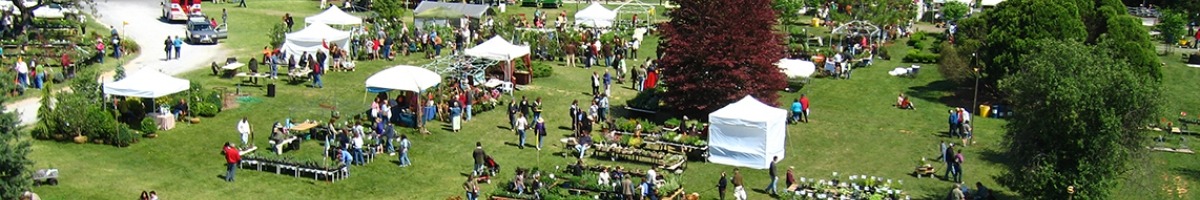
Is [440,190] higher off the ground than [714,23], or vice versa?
[714,23]

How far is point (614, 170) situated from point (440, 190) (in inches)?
153

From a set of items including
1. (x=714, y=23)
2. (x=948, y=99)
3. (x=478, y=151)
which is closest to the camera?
(x=478, y=151)

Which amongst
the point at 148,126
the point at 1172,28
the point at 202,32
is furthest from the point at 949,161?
the point at 1172,28

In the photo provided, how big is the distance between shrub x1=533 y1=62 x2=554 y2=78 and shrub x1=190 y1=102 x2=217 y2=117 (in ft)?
40.3

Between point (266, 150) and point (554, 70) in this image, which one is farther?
point (554, 70)

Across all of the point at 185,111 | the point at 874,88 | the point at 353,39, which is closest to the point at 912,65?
the point at 874,88

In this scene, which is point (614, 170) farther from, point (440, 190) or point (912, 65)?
point (912, 65)

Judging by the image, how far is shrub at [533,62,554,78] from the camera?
4778cm

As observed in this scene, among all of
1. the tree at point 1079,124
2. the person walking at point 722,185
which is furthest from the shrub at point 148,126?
the tree at point 1079,124

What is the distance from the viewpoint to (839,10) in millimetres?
63562

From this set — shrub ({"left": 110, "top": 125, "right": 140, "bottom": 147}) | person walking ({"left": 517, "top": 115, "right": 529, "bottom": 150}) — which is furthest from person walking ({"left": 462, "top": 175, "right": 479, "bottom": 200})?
shrub ({"left": 110, "top": 125, "right": 140, "bottom": 147})

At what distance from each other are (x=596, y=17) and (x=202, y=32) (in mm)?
16035

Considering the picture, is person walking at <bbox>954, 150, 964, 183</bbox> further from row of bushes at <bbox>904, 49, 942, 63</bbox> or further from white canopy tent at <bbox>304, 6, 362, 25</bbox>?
white canopy tent at <bbox>304, 6, 362, 25</bbox>

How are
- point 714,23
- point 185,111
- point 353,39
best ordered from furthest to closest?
point 353,39 → point 714,23 → point 185,111
